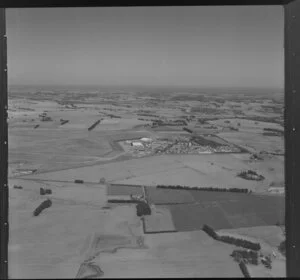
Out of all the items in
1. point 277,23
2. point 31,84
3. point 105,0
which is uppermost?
point 105,0

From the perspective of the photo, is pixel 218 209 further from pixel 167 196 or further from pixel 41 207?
pixel 41 207

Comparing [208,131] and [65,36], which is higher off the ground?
[65,36]

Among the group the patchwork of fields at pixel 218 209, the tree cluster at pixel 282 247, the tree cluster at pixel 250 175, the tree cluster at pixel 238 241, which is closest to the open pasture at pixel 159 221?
the patchwork of fields at pixel 218 209

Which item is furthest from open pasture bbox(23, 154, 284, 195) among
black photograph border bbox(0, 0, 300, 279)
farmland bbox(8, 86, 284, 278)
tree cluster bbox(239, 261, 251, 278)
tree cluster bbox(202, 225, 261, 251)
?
tree cluster bbox(239, 261, 251, 278)

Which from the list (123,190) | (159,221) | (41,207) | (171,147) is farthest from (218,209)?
(41,207)

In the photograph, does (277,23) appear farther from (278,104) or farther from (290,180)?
(290,180)

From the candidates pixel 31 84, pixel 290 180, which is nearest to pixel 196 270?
pixel 290 180

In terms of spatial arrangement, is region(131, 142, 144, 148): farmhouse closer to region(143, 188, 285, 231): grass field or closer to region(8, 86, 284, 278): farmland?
region(8, 86, 284, 278): farmland

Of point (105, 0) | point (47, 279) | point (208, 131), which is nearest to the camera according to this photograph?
point (105, 0)
